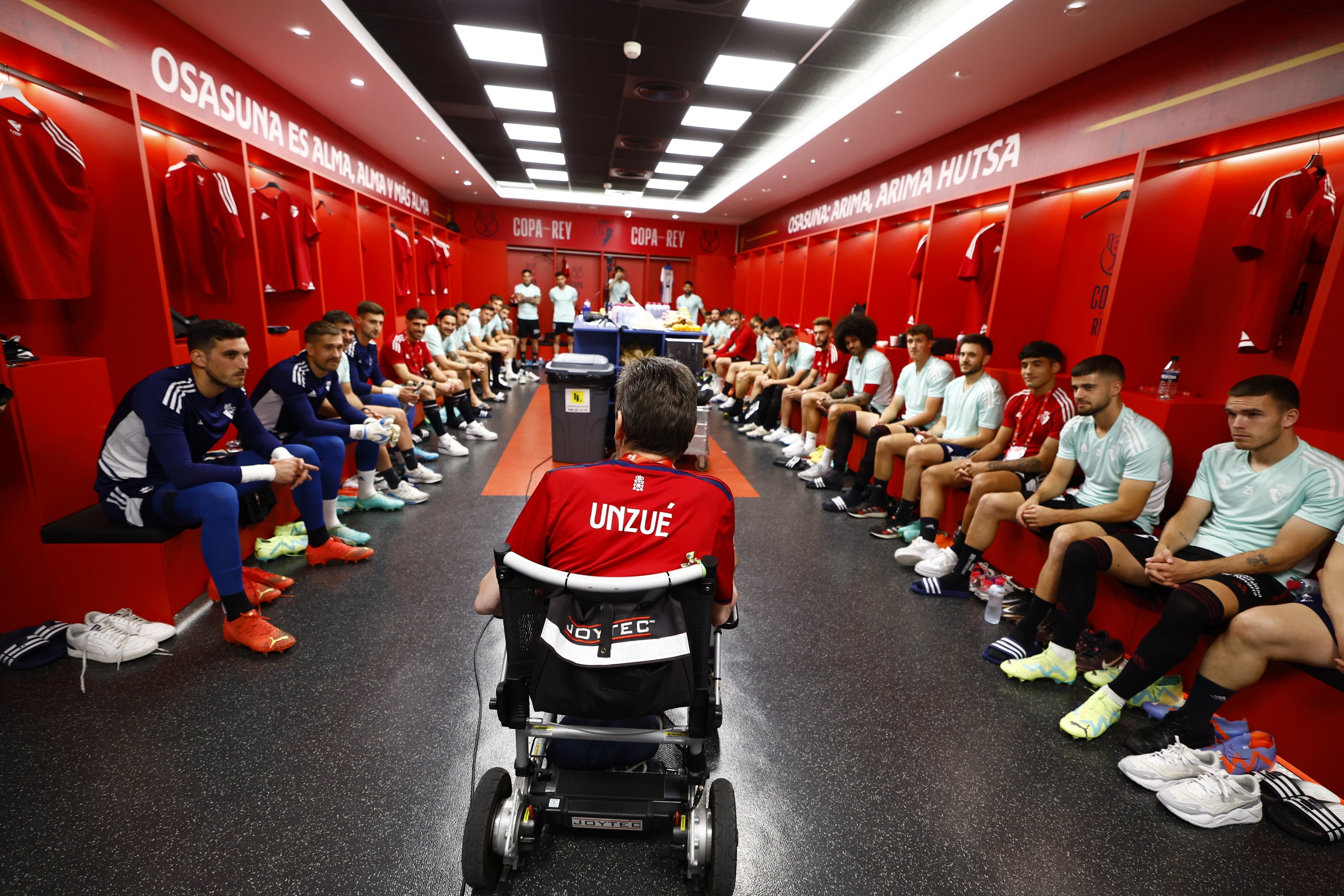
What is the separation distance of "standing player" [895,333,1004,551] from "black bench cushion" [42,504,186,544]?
3.42m

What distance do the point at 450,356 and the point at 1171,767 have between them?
706 centimetres

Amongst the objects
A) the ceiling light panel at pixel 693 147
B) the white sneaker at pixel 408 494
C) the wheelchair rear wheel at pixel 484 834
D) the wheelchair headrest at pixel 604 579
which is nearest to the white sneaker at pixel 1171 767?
the wheelchair headrest at pixel 604 579

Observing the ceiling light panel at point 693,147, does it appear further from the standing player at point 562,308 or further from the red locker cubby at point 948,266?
the standing player at point 562,308

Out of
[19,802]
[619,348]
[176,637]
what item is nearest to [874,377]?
[619,348]

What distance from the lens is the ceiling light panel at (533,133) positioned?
6.84 m

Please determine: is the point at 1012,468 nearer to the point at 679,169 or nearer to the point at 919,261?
the point at 919,261

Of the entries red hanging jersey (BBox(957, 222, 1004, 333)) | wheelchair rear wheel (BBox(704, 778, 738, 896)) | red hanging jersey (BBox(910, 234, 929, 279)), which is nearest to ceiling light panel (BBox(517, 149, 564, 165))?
red hanging jersey (BBox(910, 234, 929, 279))

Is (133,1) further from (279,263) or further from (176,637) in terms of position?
(176,637)

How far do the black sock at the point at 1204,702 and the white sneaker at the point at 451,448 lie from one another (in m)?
4.77

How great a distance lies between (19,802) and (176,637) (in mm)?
794

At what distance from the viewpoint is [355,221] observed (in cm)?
561

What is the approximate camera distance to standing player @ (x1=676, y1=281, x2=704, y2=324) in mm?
11461

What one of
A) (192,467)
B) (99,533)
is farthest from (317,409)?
(99,533)

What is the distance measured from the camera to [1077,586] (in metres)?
2.19
